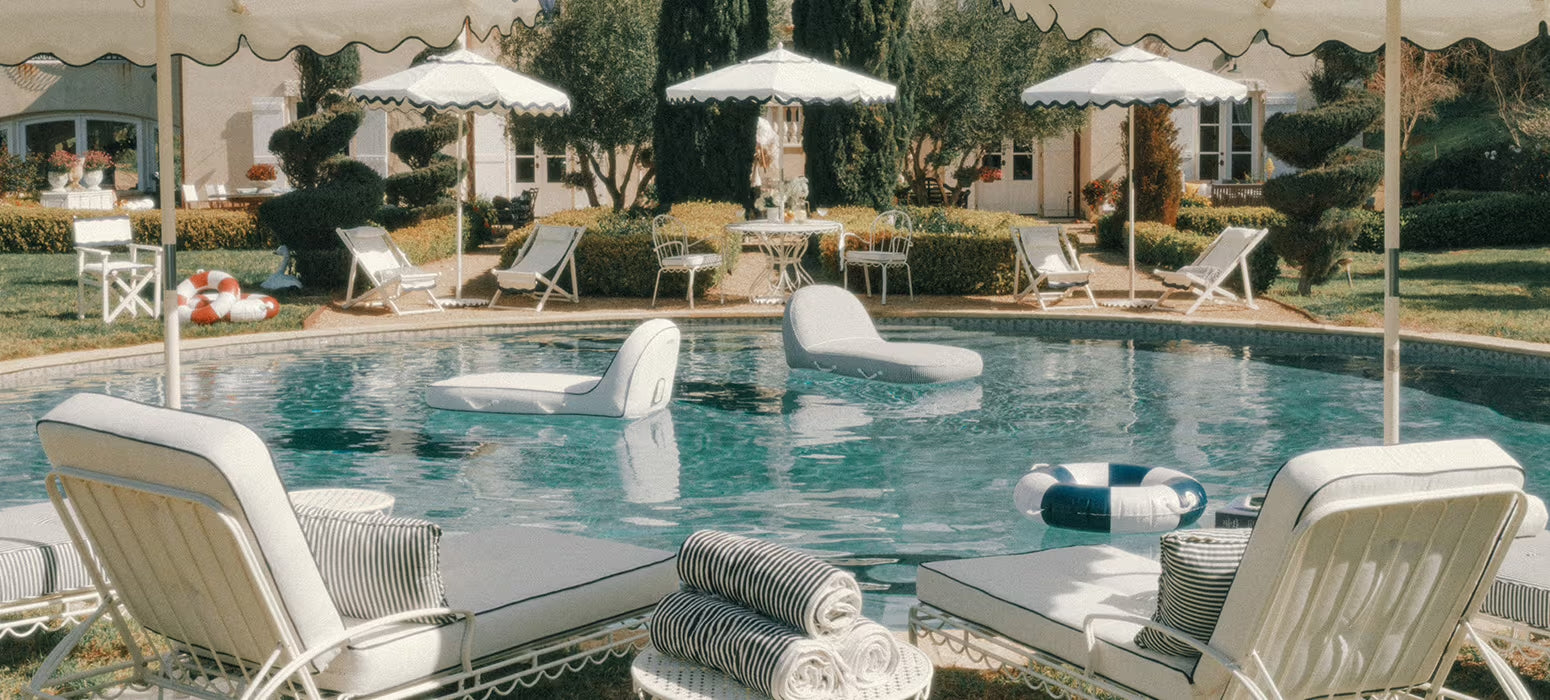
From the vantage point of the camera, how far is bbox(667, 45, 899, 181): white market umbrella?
15.0 metres

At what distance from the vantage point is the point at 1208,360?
474 inches

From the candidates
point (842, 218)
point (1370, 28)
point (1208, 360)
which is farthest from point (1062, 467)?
point (842, 218)

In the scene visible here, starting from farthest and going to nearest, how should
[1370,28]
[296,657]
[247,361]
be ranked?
[247,361]
[1370,28]
[296,657]

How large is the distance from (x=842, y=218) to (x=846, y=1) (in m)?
2.98

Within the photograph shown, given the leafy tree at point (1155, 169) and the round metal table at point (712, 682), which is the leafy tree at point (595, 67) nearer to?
the leafy tree at point (1155, 169)

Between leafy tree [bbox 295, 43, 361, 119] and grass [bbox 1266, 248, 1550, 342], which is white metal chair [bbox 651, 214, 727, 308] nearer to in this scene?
leafy tree [bbox 295, 43, 361, 119]

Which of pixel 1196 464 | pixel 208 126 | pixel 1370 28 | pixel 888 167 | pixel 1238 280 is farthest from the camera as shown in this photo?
pixel 208 126

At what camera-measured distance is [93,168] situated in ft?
90.0

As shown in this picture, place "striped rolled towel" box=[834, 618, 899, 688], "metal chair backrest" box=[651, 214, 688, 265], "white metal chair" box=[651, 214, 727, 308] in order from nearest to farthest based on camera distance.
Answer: "striped rolled towel" box=[834, 618, 899, 688], "white metal chair" box=[651, 214, 727, 308], "metal chair backrest" box=[651, 214, 688, 265]

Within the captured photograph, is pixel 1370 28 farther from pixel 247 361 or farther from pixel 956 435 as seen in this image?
pixel 247 361

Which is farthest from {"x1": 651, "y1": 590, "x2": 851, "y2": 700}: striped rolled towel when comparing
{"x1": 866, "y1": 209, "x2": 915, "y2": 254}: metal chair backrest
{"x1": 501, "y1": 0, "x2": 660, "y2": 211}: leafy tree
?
{"x1": 501, "y1": 0, "x2": 660, "y2": 211}: leafy tree

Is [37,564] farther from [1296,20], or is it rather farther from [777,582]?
[1296,20]

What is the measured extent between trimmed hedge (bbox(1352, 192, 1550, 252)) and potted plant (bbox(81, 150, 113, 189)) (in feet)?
68.6

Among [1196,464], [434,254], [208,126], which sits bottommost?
[1196,464]
